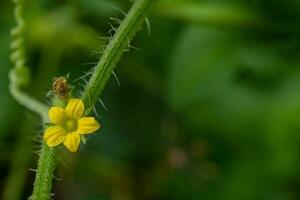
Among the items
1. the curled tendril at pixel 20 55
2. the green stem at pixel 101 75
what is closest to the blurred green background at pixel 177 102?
the curled tendril at pixel 20 55

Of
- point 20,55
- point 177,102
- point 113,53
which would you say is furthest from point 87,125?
point 177,102

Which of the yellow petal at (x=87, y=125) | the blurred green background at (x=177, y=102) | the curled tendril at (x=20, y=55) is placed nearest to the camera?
the yellow petal at (x=87, y=125)

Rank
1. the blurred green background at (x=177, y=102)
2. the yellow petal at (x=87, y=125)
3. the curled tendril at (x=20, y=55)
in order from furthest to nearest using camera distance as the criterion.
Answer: the blurred green background at (x=177, y=102) → the curled tendril at (x=20, y=55) → the yellow petal at (x=87, y=125)

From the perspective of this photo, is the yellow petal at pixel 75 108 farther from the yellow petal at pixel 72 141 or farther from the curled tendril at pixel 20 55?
the curled tendril at pixel 20 55

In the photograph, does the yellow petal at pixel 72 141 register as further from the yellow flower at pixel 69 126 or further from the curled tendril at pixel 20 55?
the curled tendril at pixel 20 55

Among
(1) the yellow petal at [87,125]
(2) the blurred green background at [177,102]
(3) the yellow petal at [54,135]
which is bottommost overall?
(2) the blurred green background at [177,102]

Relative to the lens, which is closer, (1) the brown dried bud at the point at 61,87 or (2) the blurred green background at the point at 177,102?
(1) the brown dried bud at the point at 61,87

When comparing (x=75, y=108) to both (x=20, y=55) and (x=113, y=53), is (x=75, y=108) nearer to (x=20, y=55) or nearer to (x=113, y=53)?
(x=113, y=53)

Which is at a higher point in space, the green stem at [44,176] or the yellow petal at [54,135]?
the yellow petal at [54,135]
